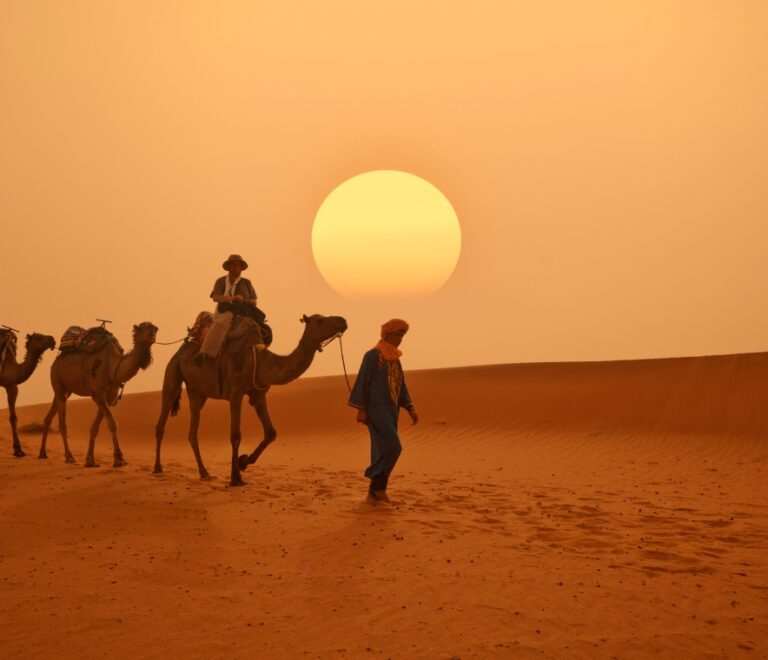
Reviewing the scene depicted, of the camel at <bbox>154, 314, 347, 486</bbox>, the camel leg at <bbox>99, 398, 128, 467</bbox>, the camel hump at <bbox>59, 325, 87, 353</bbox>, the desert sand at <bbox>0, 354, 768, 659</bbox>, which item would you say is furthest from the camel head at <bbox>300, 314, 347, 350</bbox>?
the camel hump at <bbox>59, 325, 87, 353</bbox>

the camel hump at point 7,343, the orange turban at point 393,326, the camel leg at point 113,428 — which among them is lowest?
the camel leg at point 113,428

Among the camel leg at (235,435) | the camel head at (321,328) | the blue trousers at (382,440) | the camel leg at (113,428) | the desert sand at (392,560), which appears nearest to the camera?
the desert sand at (392,560)

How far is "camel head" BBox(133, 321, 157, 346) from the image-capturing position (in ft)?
43.9

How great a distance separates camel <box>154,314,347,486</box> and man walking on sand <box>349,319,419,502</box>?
0.86m

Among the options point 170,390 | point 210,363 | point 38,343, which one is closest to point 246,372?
point 210,363

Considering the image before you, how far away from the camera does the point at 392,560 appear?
7.92 metres

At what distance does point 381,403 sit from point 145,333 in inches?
182

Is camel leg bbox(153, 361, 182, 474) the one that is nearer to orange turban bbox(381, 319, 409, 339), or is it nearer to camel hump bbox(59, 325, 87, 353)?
camel hump bbox(59, 325, 87, 353)

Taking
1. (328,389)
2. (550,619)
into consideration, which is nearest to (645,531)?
(550,619)

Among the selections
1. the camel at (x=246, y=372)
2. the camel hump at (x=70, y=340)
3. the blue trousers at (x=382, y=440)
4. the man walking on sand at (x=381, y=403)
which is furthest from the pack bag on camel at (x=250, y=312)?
the camel hump at (x=70, y=340)

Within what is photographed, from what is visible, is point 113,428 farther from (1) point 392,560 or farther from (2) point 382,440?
(1) point 392,560

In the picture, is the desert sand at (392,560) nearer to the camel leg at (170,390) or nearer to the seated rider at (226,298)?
the camel leg at (170,390)

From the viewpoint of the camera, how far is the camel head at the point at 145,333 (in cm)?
1337

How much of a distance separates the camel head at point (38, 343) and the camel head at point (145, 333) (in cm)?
347
